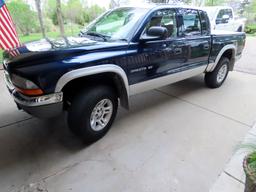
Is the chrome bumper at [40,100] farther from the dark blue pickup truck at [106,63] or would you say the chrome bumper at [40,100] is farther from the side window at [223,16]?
the side window at [223,16]

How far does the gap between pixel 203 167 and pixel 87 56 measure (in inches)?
71.0

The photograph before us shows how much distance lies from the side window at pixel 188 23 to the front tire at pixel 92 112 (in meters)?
1.64

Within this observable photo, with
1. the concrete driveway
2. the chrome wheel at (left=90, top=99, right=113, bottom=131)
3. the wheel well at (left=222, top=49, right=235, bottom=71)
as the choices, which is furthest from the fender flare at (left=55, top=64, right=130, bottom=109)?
the wheel well at (left=222, top=49, right=235, bottom=71)

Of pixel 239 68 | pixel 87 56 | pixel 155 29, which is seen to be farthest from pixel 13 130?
pixel 239 68

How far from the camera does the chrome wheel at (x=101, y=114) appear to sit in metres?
2.54

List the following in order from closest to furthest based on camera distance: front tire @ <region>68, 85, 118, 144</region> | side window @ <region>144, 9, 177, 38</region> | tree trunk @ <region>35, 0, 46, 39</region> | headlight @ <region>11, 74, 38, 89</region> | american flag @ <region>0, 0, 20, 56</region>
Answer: headlight @ <region>11, 74, 38, 89</region> < front tire @ <region>68, 85, 118, 144</region> < side window @ <region>144, 9, 177, 38</region> < american flag @ <region>0, 0, 20, 56</region> < tree trunk @ <region>35, 0, 46, 39</region>

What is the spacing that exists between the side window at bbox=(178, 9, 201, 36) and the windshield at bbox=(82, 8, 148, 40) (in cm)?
74

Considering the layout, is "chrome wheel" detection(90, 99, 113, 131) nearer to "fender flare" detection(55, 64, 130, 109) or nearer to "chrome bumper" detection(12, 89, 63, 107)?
"fender flare" detection(55, 64, 130, 109)

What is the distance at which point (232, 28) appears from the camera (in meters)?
9.37

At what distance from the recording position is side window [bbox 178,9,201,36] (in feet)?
10.8

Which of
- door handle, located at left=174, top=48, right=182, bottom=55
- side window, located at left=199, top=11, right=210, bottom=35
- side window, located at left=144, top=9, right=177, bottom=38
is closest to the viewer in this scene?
side window, located at left=144, top=9, right=177, bottom=38

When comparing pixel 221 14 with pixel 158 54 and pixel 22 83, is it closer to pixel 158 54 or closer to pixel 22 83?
pixel 158 54

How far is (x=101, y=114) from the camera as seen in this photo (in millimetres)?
2666

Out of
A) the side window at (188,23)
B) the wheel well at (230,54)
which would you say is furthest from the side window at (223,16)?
the side window at (188,23)
